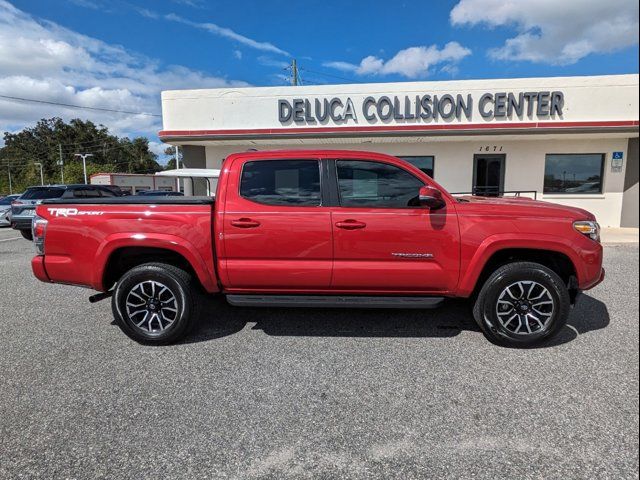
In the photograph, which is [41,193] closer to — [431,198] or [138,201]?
[138,201]

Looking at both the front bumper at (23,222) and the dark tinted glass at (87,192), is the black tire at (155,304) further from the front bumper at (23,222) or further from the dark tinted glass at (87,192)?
the dark tinted glass at (87,192)

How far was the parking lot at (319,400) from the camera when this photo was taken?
2309 mm

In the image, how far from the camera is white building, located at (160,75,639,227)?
484 inches

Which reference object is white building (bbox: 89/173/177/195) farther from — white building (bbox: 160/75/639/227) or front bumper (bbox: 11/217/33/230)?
white building (bbox: 160/75/639/227)

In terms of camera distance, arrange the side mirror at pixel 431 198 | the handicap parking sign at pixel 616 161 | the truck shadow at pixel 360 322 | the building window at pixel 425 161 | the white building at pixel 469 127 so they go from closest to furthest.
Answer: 1. the side mirror at pixel 431 198
2. the truck shadow at pixel 360 322
3. the white building at pixel 469 127
4. the handicap parking sign at pixel 616 161
5. the building window at pixel 425 161

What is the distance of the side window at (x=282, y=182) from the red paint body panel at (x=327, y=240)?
0.10 meters

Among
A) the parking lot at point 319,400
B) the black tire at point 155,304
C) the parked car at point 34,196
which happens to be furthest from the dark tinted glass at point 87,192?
the black tire at point 155,304

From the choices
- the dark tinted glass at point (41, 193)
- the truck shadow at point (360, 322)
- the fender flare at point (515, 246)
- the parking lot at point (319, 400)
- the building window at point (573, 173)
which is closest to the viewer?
the parking lot at point (319, 400)

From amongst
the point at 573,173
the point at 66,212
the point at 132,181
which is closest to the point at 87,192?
the point at 66,212

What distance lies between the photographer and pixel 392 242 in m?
3.80

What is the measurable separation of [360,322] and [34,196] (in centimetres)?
1387

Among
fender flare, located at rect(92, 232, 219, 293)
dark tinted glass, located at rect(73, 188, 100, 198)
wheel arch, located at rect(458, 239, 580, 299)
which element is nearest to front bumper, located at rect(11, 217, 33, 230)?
dark tinted glass, located at rect(73, 188, 100, 198)

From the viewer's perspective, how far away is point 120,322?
3.95 meters

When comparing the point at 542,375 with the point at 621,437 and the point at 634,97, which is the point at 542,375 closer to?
the point at 621,437
